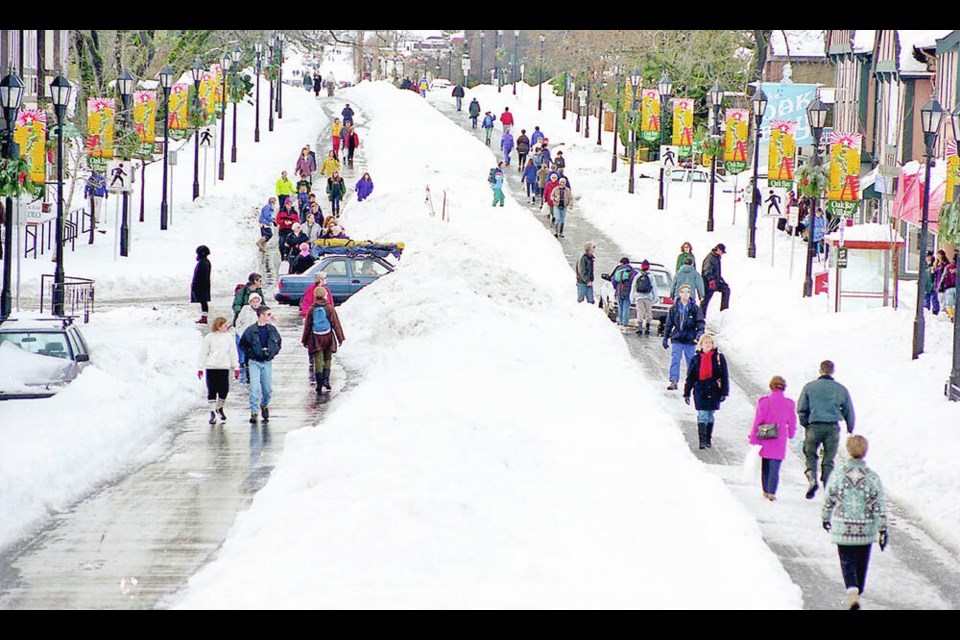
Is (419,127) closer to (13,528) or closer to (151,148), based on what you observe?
(151,148)

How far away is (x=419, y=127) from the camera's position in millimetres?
72438

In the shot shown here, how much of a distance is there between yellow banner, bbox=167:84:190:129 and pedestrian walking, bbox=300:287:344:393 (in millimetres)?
23779

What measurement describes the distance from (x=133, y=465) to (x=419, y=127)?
183 feet

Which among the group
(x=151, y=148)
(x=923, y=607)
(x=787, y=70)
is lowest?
(x=923, y=607)

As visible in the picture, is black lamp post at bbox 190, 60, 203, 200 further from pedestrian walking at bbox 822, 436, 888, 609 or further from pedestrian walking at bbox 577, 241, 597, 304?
pedestrian walking at bbox 822, 436, 888, 609

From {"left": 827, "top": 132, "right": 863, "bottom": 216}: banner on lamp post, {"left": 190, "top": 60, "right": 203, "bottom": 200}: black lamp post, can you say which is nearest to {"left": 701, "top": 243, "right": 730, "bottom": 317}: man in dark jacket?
{"left": 827, "top": 132, "right": 863, "bottom": 216}: banner on lamp post

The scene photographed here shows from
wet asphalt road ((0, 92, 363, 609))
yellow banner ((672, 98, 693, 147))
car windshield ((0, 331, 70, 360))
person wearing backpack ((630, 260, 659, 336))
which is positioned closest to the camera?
wet asphalt road ((0, 92, 363, 609))

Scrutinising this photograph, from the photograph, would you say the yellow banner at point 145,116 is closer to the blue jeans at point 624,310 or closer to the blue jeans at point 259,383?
the blue jeans at point 624,310

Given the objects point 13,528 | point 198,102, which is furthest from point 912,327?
point 198,102

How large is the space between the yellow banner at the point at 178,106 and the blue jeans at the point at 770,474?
102 ft

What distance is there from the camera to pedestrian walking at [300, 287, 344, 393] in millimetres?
22203

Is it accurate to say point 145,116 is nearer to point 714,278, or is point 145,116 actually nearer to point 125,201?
point 125,201

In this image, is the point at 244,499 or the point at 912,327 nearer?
the point at 244,499

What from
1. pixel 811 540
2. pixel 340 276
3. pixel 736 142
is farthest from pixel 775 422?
pixel 736 142
